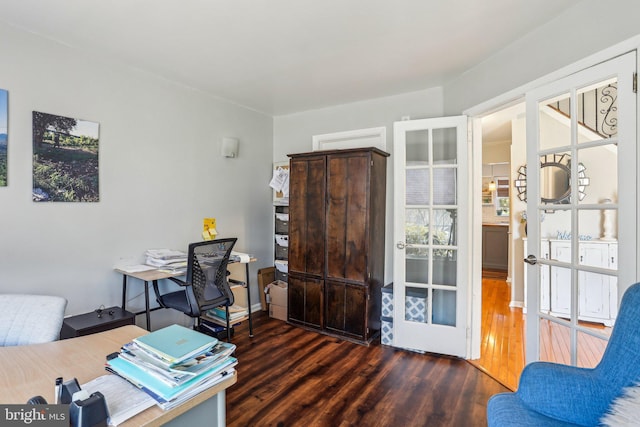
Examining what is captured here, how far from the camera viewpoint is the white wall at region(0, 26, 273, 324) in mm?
2297

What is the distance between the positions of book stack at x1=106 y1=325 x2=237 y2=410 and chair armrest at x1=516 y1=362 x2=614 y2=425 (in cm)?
123

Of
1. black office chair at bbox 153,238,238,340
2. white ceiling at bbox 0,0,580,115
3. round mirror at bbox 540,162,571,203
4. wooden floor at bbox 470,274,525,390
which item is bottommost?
wooden floor at bbox 470,274,525,390

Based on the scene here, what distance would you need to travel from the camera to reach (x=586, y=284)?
1.94 metres

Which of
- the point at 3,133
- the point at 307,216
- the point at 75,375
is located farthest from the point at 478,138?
the point at 3,133

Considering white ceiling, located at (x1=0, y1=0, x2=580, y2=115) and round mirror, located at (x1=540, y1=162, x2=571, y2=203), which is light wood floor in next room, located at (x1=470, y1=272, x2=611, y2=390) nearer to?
round mirror, located at (x1=540, y1=162, x2=571, y2=203)

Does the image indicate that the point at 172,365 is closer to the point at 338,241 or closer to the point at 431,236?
the point at 338,241

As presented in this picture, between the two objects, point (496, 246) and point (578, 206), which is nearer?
point (578, 206)

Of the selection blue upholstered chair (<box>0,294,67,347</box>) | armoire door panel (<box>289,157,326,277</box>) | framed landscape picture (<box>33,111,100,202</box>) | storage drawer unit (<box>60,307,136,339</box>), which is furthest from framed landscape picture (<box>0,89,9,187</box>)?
armoire door panel (<box>289,157,326,277</box>)

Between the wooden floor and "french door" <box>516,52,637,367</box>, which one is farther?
the wooden floor

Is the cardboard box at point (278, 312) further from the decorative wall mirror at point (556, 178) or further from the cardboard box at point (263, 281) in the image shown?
the decorative wall mirror at point (556, 178)

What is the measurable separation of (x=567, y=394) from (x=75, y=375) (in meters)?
1.78

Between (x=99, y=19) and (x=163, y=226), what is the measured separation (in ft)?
5.65

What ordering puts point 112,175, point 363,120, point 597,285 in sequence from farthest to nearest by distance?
point 363,120
point 112,175
point 597,285

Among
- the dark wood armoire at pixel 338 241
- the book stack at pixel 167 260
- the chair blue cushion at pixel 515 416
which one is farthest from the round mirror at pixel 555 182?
the book stack at pixel 167 260
